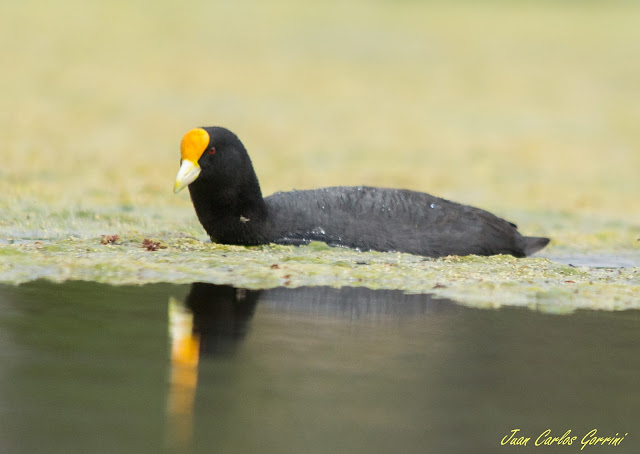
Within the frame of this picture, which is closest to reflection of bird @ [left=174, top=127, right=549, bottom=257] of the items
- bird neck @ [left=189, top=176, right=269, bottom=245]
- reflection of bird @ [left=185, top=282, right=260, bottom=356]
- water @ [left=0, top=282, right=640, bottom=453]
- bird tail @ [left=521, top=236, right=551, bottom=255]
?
bird neck @ [left=189, top=176, right=269, bottom=245]

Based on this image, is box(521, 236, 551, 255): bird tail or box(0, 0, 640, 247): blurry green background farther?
box(0, 0, 640, 247): blurry green background

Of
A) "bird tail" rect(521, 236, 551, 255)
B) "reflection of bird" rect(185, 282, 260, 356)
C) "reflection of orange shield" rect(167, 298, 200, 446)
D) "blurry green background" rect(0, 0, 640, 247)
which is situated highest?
"blurry green background" rect(0, 0, 640, 247)

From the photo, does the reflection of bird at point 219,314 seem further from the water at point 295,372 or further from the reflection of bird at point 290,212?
the reflection of bird at point 290,212

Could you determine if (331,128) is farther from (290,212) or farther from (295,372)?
(295,372)

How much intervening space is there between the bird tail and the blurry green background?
4.90 ft

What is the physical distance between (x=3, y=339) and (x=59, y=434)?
143 centimetres

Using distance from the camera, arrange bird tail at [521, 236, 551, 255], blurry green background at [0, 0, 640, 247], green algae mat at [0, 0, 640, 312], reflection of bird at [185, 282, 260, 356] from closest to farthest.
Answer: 1. reflection of bird at [185, 282, 260, 356]
2. green algae mat at [0, 0, 640, 312]
3. bird tail at [521, 236, 551, 255]
4. blurry green background at [0, 0, 640, 247]

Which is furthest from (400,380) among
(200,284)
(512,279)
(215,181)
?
(215,181)

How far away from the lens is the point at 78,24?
74.4 feet

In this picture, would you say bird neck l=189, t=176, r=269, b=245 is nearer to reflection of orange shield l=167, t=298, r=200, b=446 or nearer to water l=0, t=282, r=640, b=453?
water l=0, t=282, r=640, b=453

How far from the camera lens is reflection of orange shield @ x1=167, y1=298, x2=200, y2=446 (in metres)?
3.71

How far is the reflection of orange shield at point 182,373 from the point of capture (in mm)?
3713

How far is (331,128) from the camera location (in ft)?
55.1

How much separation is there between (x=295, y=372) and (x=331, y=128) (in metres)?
12.5
